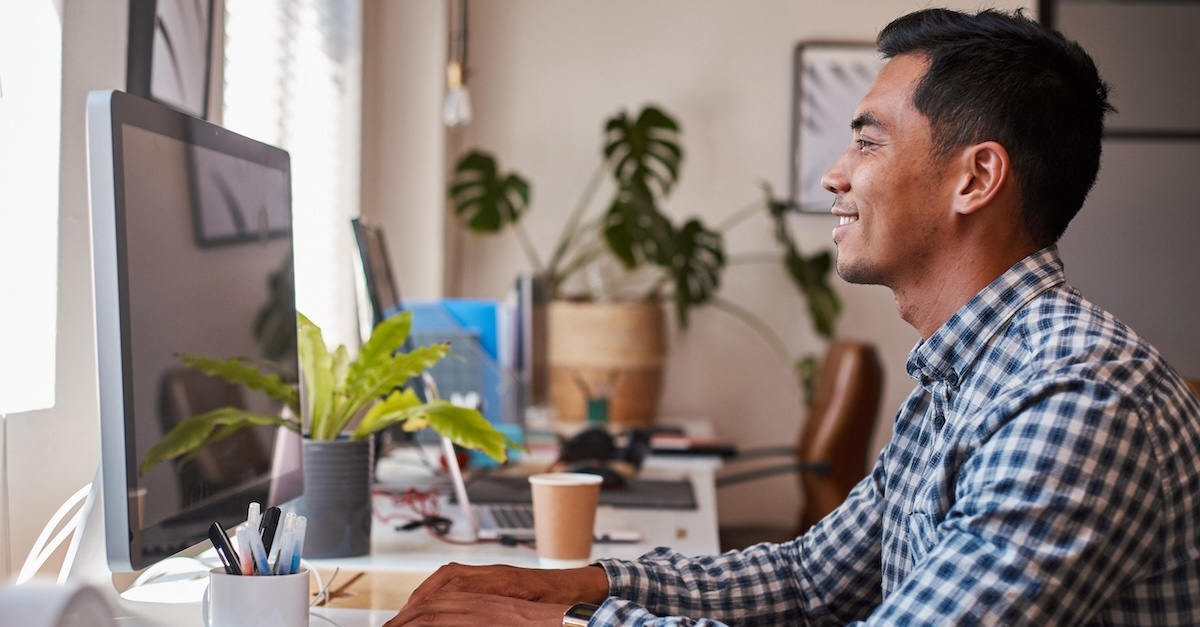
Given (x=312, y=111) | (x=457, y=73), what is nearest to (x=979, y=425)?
(x=312, y=111)

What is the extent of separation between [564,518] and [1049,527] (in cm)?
75

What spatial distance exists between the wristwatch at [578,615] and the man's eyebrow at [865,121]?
605 millimetres

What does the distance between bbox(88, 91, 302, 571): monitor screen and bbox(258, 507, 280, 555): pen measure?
0.27 ft

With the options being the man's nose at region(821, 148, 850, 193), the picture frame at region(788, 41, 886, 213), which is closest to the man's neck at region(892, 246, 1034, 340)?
the man's nose at region(821, 148, 850, 193)

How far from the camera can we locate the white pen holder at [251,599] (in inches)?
39.5

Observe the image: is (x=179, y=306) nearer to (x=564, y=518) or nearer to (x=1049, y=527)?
(x=564, y=518)

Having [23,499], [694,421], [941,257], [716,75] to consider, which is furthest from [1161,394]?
[716,75]

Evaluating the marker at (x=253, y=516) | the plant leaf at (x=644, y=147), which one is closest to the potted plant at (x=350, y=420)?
the marker at (x=253, y=516)

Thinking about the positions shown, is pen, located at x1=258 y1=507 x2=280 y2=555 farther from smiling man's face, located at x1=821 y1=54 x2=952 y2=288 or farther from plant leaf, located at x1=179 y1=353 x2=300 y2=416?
smiling man's face, located at x1=821 y1=54 x2=952 y2=288

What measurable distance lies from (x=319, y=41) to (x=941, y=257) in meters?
2.23

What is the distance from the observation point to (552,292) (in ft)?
12.8

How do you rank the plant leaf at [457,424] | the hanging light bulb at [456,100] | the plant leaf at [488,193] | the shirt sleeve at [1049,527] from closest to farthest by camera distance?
the shirt sleeve at [1049,527] < the plant leaf at [457,424] < the hanging light bulb at [456,100] < the plant leaf at [488,193]

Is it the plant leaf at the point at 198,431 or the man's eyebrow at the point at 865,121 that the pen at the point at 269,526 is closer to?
the plant leaf at the point at 198,431

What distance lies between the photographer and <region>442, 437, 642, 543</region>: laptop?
1.68 metres
